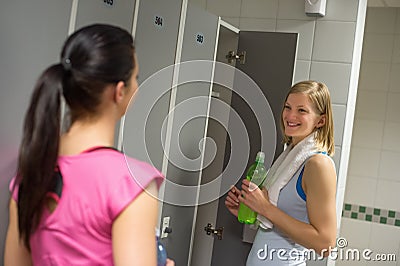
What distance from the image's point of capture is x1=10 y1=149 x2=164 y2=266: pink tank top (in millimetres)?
705

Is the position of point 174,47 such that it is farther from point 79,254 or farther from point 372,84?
point 372,84

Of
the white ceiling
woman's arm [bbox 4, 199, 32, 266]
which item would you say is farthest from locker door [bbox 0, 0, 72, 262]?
the white ceiling

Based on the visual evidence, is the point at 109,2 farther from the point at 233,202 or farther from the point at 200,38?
the point at 233,202

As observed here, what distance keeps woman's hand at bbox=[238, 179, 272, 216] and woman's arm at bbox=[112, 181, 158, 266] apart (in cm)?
74

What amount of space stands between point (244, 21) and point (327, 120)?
2.04 ft

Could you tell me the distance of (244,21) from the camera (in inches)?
76.7

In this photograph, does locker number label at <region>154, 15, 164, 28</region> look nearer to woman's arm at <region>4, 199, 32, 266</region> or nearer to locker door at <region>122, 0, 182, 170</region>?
locker door at <region>122, 0, 182, 170</region>

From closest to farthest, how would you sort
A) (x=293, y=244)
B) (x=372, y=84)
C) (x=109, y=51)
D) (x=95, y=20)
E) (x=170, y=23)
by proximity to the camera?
(x=109, y=51)
(x=95, y=20)
(x=293, y=244)
(x=170, y=23)
(x=372, y=84)

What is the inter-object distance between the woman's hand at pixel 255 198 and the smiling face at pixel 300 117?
0.17 metres

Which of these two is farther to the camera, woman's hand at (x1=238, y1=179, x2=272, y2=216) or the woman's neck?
woman's hand at (x1=238, y1=179, x2=272, y2=216)

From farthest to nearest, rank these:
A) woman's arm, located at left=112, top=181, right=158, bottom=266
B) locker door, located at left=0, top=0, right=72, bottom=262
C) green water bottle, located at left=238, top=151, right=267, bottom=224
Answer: green water bottle, located at left=238, top=151, right=267, bottom=224
locker door, located at left=0, top=0, right=72, bottom=262
woman's arm, located at left=112, top=181, right=158, bottom=266

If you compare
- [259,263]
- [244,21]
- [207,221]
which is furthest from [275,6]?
[259,263]

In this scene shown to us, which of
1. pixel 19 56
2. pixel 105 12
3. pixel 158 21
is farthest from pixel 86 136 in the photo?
pixel 158 21

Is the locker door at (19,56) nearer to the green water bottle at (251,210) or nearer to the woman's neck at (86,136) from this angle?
the woman's neck at (86,136)
